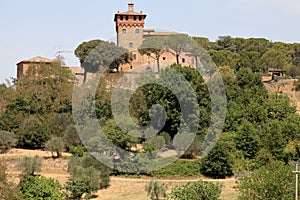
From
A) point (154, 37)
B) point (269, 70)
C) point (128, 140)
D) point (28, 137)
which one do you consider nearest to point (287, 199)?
point (128, 140)

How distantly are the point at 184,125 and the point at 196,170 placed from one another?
3.01 meters

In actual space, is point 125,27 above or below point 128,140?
above

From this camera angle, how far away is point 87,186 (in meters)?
23.2

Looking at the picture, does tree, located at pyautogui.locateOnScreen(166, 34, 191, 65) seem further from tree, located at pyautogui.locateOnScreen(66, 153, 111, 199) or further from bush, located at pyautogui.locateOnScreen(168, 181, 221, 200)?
bush, located at pyautogui.locateOnScreen(168, 181, 221, 200)

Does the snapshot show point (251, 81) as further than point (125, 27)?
No

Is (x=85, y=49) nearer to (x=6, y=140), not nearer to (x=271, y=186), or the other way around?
(x=6, y=140)

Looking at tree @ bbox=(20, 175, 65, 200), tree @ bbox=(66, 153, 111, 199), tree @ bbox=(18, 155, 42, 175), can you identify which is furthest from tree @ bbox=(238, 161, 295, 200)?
tree @ bbox=(18, 155, 42, 175)

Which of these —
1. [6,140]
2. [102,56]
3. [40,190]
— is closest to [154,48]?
[102,56]

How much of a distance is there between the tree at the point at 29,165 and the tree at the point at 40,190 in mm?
3106

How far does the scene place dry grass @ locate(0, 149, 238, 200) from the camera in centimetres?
2381

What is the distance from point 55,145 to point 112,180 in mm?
3806

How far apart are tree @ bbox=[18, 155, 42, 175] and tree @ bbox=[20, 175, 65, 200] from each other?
10.2ft

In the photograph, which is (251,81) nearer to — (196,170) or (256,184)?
(196,170)

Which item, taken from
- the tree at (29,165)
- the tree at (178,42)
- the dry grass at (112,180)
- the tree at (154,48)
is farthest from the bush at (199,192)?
the tree at (154,48)
